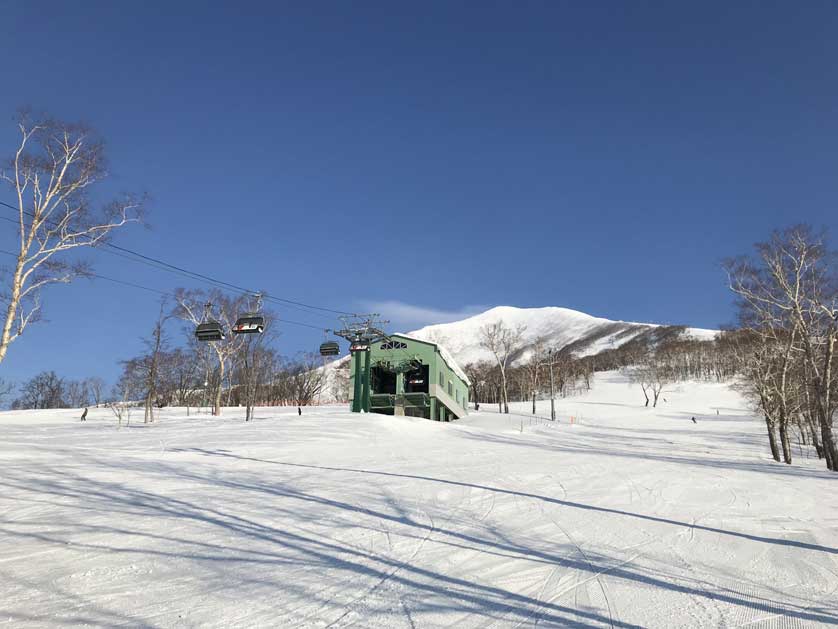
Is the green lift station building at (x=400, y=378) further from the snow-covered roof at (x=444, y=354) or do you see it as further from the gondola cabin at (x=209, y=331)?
the gondola cabin at (x=209, y=331)

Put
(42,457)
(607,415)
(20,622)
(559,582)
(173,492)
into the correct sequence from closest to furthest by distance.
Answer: (20,622) < (559,582) < (173,492) < (42,457) < (607,415)

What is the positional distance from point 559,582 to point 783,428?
23845 mm

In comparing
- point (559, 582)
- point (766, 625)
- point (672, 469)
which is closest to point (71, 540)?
point (559, 582)

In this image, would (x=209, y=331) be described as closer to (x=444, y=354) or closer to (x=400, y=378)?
(x=400, y=378)

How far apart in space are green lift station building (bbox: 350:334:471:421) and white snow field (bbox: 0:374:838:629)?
25.1 metres

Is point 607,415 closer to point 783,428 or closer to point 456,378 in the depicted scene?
point 456,378

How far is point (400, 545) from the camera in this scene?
253 inches

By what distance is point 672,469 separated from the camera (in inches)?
591

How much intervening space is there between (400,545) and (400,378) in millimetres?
33052

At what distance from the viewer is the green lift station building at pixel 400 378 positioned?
1518 inches

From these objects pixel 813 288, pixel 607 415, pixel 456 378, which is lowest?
pixel 607 415

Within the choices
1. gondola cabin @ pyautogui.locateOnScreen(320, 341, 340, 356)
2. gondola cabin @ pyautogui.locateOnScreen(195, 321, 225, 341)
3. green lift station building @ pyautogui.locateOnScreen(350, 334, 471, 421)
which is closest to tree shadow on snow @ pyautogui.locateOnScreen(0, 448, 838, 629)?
gondola cabin @ pyautogui.locateOnScreen(195, 321, 225, 341)

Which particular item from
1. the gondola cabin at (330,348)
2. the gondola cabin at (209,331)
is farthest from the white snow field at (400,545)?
the gondola cabin at (330,348)

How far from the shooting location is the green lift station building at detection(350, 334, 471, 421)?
127ft
